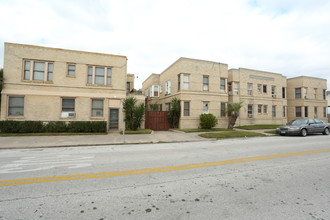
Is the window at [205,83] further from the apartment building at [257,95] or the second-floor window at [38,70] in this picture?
the second-floor window at [38,70]

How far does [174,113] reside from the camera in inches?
715

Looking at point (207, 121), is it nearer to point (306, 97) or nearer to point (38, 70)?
point (38, 70)

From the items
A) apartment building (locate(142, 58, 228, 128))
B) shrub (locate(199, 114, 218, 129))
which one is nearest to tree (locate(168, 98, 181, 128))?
apartment building (locate(142, 58, 228, 128))

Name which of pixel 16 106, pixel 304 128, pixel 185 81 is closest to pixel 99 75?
pixel 16 106

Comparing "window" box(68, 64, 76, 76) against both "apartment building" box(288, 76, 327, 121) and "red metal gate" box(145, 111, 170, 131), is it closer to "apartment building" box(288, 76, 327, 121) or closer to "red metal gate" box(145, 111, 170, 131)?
"red metal gate" box(145, 111, 170, 131)

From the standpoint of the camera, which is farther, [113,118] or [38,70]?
[113,118]

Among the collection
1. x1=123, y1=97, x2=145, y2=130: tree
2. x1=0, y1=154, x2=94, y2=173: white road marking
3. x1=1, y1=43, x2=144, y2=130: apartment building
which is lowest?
x1=0, y1=154, x2=94, y2=173: white road marking

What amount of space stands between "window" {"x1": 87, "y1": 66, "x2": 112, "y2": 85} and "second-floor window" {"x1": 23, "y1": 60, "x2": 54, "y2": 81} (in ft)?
11.3

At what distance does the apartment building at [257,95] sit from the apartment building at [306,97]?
396 centimetres

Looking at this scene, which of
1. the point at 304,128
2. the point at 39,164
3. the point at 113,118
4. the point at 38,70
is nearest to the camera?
the point at 39,164

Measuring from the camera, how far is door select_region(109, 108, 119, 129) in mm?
16266

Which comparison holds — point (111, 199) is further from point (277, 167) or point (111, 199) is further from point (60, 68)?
point (60, 68)

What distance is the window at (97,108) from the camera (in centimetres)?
1568

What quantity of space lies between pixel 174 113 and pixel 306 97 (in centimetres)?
2489
